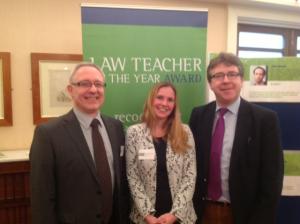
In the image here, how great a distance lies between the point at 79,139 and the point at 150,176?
51 centimetres

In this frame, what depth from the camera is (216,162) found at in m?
1.95

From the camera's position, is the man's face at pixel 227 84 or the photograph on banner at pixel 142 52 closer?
the man's face at pixel 227 84

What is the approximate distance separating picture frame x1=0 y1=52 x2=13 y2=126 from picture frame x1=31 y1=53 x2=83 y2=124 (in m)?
0.21

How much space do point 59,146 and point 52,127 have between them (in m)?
0.11

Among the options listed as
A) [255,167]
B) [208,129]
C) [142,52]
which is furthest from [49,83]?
[255,167]

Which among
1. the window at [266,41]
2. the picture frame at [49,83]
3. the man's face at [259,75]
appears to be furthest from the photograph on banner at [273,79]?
the picture frame at [49,83]

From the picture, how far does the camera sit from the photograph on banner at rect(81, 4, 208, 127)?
239cm

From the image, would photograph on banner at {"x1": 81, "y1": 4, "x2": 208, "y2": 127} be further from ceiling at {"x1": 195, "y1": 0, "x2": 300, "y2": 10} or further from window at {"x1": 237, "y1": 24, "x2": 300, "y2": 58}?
window at {"x1": 237, "y1": 24, "x2": 300, "y2": 58}

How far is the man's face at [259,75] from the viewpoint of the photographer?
272cm

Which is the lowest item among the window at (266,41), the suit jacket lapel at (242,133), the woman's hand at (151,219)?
the woman's hand at (151,219)

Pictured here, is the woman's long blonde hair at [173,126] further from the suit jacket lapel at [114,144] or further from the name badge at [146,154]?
the suit jacket lapel at [114,144]

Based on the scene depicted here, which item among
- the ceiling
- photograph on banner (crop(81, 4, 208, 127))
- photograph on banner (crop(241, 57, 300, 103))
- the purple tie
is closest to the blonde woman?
the purple tie

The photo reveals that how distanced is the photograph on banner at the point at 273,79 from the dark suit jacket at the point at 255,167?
0.87 m

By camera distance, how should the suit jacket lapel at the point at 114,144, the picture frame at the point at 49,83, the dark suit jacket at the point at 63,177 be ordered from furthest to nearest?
the picture frame at the point at 49,83 < the suit jacket lapel at the point at 114,144 < the dark suit jacket at the point at 63,177
